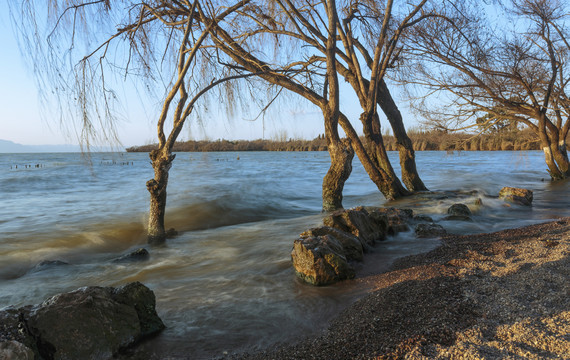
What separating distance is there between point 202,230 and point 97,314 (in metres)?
5.05

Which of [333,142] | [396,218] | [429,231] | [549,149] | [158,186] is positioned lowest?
[429,231]

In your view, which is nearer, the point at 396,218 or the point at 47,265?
the point at 47,265

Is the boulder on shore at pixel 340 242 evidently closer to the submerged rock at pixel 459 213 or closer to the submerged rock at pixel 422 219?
the submerged rock at pixel 422 219

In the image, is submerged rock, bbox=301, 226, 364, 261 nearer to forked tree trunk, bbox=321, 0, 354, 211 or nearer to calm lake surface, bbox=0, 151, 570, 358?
calm lake surface, bbox=0, 151, 570, 358

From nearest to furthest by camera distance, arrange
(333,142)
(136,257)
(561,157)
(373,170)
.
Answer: (136,257), (333,142), (373,170), (561,157)

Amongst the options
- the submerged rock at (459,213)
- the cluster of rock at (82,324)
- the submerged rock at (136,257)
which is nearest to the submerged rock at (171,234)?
the submerged rock at (136,257)

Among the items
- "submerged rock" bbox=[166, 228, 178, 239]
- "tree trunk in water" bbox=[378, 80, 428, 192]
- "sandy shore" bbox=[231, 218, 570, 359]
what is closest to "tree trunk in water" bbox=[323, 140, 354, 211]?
"tree trunk in water" bbox=[378, 80, 428, 192]

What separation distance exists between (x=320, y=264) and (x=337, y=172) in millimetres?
3879

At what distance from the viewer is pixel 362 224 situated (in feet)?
16.6

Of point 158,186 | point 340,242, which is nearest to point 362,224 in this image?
point 340,242

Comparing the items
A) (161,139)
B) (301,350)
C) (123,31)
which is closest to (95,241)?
(161,139)

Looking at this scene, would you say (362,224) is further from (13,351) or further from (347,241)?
(13,351)

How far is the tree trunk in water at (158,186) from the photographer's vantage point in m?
5.46

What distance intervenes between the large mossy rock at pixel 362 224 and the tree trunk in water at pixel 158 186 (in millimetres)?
2518
